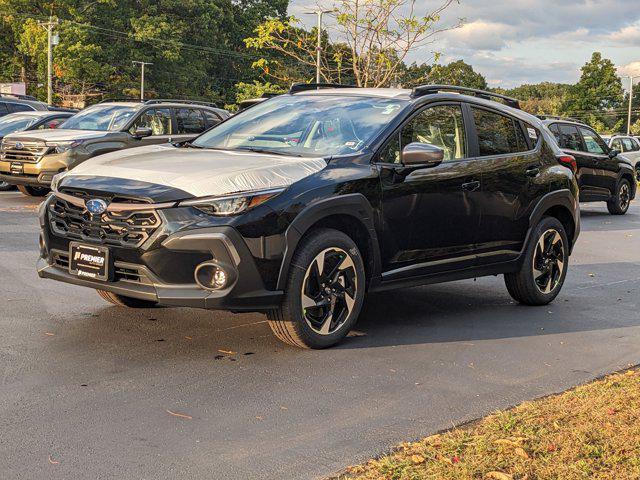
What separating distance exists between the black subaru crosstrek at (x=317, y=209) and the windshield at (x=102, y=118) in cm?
851

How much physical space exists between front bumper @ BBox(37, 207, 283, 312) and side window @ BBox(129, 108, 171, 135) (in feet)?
34.5

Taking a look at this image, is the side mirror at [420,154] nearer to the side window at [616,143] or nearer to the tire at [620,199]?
the tire at [620,199]

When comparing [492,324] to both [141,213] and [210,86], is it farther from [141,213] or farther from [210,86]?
[210,86]

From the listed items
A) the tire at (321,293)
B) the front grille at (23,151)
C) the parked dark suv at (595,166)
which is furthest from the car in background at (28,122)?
the tire at (321,293)

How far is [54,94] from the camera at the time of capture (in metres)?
71.8

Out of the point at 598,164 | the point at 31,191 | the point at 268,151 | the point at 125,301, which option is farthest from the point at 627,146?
the point at 125,301

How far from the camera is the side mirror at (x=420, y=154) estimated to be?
6.29 meters

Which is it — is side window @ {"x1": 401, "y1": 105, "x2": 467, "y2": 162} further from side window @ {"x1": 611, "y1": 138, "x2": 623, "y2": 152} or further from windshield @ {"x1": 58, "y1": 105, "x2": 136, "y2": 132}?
side window @ {"x1": 611, "y1": 138, "x2": 623, "y2": 152}

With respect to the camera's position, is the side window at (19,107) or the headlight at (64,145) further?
the side window at (19,107)

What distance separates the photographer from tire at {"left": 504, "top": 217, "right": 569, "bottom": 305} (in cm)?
779

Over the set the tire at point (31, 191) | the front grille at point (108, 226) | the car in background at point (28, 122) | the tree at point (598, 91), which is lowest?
the tire at point (31, 191)

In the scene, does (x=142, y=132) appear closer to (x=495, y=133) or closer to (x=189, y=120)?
(x=189, y=120)

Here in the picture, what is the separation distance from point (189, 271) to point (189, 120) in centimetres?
1141

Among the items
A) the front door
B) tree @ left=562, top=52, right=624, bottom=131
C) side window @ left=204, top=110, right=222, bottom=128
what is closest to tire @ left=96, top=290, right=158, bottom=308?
the front door
